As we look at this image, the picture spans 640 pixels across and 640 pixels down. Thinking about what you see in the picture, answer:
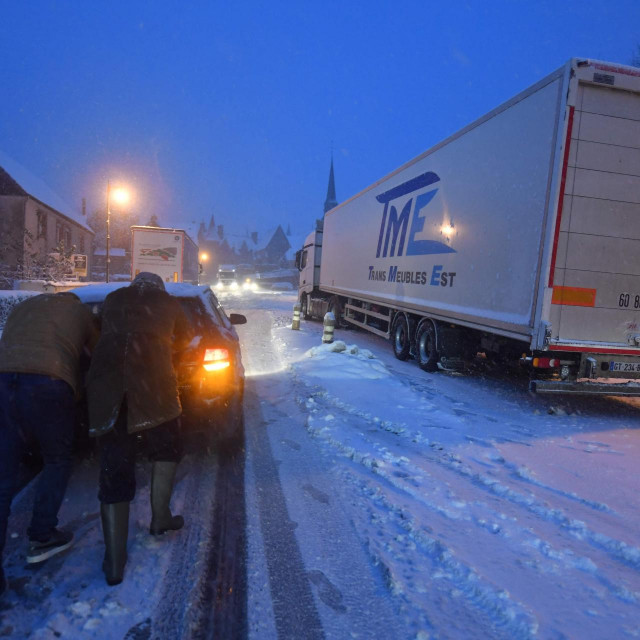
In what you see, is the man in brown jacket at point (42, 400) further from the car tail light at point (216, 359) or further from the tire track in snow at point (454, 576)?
the tire track in snow at point (454, 576)

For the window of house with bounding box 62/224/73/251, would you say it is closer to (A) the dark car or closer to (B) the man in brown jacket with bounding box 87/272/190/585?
(A) the dark car

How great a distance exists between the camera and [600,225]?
Answer: 19.0 ft

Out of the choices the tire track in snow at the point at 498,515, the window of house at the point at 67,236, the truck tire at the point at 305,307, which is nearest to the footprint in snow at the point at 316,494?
the tire track in snow at the point at 498,515

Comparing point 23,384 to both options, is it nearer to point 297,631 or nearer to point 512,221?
point 297,631

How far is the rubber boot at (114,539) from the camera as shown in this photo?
2.56 meters

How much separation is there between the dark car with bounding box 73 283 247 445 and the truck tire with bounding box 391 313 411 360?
6.06 m

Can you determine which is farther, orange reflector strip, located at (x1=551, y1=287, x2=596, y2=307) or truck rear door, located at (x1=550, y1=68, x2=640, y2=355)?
orange reflector strip, located at (x1=551, y1=287, x2=596, y2=307)

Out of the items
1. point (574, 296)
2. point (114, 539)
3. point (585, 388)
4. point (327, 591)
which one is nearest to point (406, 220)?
point (574, 296)

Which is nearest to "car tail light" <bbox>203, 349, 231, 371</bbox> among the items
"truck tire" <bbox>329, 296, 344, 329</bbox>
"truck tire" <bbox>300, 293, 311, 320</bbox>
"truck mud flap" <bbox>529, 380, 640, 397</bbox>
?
"truck mud flap" <bbox>529, 380, 640, 397</bbox>

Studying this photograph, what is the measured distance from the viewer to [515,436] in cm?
530

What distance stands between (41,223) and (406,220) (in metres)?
31.2

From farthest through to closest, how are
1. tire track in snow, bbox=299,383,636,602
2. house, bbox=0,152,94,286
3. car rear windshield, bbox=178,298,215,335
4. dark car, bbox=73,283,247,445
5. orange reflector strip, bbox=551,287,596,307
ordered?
house, bbox=0,152,94,286
orange reflector strip, bbox=551,287,596,307
car rear windshield, bbox=178,298,215,335
dark car, bbox=73,283,247,445
tire track in snow, bbox=299,383,636,602

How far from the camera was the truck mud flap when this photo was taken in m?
6.12

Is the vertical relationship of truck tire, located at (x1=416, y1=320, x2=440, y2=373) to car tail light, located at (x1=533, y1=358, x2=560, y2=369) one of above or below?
below
